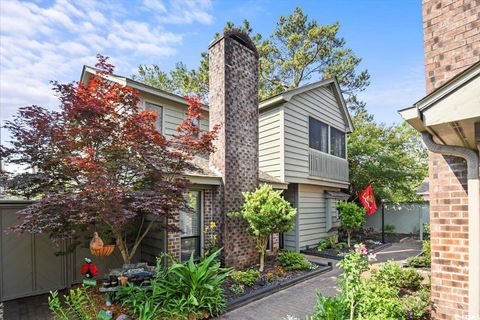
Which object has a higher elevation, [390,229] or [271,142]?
[271,142]

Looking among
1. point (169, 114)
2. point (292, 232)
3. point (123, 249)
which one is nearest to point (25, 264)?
point (123, 249)

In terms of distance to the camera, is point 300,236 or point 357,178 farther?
point 357,178

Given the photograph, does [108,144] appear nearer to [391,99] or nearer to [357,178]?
[357,178]

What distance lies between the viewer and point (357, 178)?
1619cm

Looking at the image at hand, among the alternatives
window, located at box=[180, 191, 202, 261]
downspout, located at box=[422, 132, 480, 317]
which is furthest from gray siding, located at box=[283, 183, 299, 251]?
downspout, located at box=[422, 132, 480, 317]

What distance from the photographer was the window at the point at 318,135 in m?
12.0

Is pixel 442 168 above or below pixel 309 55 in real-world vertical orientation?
below

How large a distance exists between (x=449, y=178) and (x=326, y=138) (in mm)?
9247

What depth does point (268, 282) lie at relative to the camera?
7.09m

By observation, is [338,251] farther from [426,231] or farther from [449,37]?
[449,37]

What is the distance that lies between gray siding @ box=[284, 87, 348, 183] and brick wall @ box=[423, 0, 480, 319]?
6.57m

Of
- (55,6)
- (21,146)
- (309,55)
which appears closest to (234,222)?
(21,146)

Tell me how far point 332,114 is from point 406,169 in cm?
732

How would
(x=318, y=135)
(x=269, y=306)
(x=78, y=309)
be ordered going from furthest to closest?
(x=318, y=135), (x=269, y=306), (x=78, y=309)
